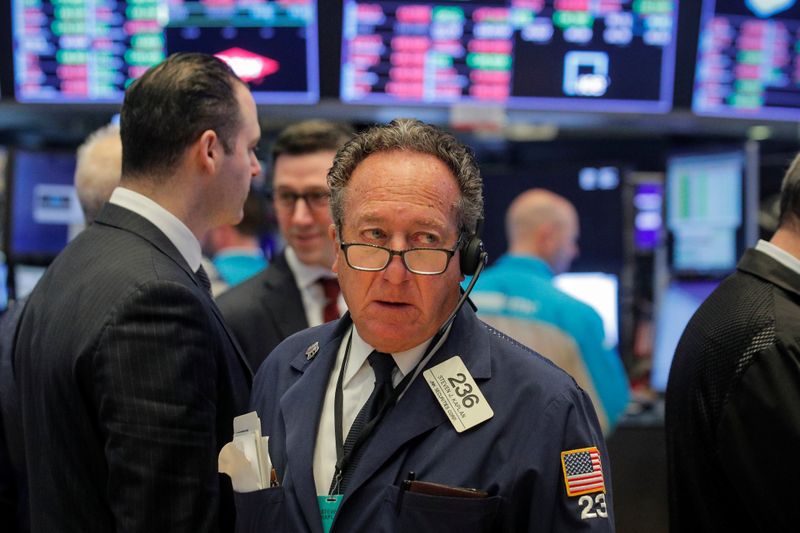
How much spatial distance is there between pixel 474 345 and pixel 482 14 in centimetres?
191

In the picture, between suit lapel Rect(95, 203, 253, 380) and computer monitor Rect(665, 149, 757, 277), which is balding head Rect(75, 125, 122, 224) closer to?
suit lapel Rect(95, 203, 253, 380)

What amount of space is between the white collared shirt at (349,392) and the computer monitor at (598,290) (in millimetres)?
3290

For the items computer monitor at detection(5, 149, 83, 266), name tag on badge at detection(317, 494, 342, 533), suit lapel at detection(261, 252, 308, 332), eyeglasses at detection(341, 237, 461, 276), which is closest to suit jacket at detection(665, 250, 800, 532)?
eyeglasses at detection(341, 237, 461, 276)

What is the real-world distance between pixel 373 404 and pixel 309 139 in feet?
4.71

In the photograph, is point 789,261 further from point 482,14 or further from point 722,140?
point 722,140

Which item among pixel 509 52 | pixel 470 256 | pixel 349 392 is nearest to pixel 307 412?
pixel 349 392

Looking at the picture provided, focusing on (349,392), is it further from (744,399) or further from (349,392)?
(744,399)

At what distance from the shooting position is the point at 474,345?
1752 millimetres

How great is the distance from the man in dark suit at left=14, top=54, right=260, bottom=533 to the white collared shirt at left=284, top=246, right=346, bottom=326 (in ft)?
2.56

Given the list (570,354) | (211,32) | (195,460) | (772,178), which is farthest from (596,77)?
(195,460)

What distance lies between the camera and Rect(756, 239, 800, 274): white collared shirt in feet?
7.63

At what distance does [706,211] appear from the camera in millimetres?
4496

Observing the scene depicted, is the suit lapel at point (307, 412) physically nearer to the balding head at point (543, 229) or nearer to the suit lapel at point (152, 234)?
the suit lapel at point (152, 234)

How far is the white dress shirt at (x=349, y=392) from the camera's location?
1.76m
